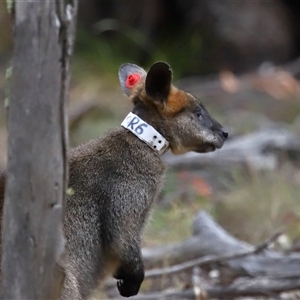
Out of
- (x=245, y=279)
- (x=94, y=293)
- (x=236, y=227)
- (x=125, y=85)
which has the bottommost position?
(x=236, y=227)

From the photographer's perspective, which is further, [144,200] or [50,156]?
[144,200]

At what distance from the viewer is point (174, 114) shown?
A: 13.5ft

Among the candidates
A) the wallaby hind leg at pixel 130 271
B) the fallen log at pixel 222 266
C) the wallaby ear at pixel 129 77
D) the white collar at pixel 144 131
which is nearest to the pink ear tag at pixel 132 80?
the wallaby ear at pixel 129 77

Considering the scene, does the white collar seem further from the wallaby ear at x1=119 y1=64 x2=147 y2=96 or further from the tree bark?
the tree bark

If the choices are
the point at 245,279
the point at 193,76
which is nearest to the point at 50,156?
the point at 245,279

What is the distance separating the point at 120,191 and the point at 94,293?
608mm

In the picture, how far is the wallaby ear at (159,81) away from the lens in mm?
3719

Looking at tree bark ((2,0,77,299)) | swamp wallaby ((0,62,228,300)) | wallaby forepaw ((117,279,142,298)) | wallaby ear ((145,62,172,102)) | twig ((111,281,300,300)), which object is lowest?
twig ((111,281,300,300))

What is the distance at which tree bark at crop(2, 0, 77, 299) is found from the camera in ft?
8.16

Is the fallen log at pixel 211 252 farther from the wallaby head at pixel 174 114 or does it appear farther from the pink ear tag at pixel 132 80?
the pink ear tag at pixel 132 80

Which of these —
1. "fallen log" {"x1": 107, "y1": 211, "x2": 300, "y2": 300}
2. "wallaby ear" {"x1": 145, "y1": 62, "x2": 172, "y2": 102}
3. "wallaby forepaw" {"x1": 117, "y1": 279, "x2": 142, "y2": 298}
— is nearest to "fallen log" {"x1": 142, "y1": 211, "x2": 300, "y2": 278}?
"fallen log" {"x1": 107, "y1": 211, "x2": 300, "y2": 300}

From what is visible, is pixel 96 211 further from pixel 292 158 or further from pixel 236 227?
pixel 292 158

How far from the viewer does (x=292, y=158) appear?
8.98 metres

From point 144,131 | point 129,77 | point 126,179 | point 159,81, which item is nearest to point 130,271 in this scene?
point 126,179
